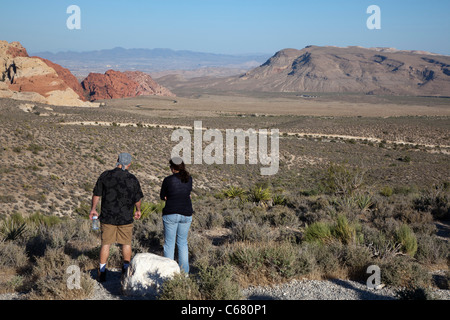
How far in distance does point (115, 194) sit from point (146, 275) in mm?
1222

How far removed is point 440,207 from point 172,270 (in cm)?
807

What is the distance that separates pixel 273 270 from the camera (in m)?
4.90

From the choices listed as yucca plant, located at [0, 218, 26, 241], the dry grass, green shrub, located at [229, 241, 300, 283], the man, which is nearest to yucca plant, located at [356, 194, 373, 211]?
the dry grass

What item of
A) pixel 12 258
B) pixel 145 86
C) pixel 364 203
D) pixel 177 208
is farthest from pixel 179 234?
pixel 145 86

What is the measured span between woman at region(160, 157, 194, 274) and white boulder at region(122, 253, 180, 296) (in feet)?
2.11

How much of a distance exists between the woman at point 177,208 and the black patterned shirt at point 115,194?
468mm

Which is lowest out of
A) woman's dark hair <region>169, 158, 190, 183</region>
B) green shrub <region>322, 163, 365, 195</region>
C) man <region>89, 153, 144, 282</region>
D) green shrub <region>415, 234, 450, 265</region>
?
green shrub <region>322, 163, 365, 195</region>

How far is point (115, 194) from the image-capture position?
5098mm

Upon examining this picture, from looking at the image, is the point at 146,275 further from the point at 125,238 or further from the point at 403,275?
the point at 403,275

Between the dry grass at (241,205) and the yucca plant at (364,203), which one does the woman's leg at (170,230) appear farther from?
the yucca plant at (364,203)

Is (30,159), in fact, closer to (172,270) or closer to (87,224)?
(87,224)

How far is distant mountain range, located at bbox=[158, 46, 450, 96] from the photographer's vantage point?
6171 inches

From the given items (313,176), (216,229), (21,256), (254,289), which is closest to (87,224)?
(21,256)

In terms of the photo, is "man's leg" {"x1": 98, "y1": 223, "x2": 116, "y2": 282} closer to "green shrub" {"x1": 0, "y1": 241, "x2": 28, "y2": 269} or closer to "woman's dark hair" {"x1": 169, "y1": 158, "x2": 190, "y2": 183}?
"woman's dark hair" {"x1": 169, "y1": 158, "x2": 190, "y2": 183}
